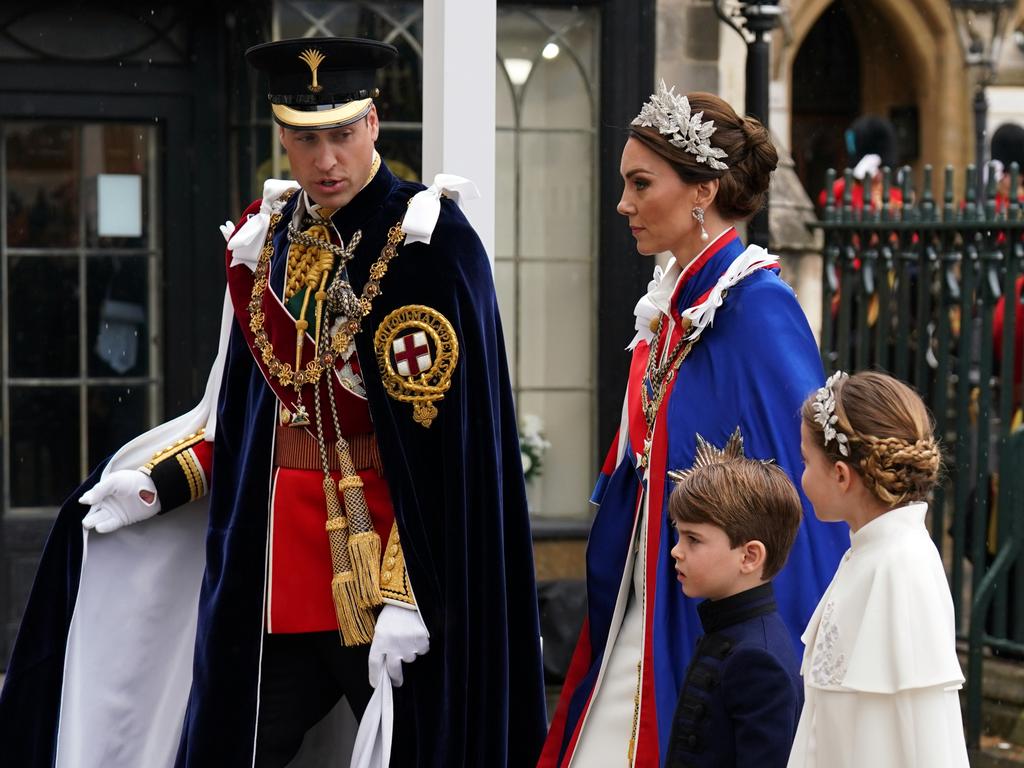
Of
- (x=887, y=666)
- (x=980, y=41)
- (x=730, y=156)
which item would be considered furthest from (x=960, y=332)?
(x=980, y=41)

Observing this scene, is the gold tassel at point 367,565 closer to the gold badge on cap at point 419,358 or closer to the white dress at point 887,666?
the gold badge on cap at point 419,358

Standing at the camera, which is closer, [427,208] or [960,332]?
[427,208]

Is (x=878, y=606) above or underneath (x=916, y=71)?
underneath

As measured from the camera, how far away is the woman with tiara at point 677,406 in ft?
11.0

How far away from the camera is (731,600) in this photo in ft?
9.92

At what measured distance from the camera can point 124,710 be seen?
414 centimetres

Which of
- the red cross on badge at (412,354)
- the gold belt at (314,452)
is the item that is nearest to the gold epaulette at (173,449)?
the gold belt at (314,452)

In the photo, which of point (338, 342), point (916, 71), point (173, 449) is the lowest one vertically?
point (173, 449)

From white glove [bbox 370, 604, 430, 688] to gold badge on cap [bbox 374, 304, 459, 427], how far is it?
372 millimetres

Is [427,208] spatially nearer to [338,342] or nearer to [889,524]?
[338,342]

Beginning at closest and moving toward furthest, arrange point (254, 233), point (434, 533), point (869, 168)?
point (434, 533) < point (254, 233) < point (869, 168)

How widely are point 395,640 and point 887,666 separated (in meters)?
1.21

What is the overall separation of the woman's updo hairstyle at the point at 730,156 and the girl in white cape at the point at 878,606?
68 cm

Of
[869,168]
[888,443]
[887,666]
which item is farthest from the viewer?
[869,168]
